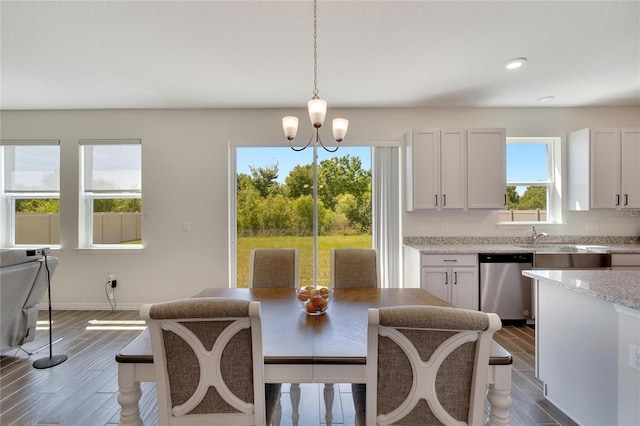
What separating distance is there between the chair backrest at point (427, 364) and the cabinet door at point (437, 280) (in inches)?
91.9

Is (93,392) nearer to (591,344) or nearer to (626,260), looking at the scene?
(591,344)

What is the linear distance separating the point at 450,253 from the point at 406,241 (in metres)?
0.67

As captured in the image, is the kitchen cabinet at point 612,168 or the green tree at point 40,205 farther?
the green tree at point 40,205

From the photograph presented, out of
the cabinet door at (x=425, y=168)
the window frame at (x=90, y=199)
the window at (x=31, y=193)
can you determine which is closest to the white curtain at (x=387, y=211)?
the cabinet door at (x=425, y=168)

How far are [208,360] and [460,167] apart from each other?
3.36 m

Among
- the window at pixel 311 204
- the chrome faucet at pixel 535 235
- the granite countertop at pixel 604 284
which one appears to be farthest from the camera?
the window at pixel 311 204

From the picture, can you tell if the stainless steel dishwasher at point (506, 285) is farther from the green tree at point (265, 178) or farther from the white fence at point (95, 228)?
the white fence at point (95, 228)

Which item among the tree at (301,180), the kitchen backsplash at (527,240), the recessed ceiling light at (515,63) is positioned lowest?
the kitchen backsplash at (527,240)

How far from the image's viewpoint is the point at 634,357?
1382 mm

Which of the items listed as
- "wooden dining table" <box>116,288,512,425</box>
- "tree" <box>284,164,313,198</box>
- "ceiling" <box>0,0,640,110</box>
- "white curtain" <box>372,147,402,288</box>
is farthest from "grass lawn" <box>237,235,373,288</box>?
"wooden dining table" <box>116,288,512,425</box>

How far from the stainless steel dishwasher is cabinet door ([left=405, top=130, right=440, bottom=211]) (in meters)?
0.85

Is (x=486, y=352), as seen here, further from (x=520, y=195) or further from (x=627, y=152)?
(x=627, y=152)

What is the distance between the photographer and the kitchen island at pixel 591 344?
4.60 feet

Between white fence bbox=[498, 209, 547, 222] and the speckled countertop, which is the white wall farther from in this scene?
white fence bbox=[498, 209, 547, 222]
